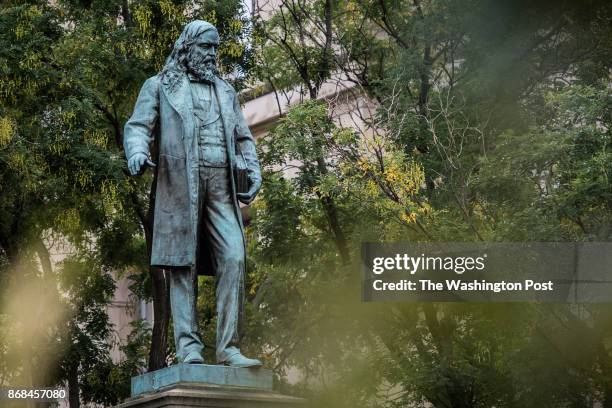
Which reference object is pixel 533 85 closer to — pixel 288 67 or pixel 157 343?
pixel 288 67

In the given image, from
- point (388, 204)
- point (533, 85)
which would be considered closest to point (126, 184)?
point (388, 204)

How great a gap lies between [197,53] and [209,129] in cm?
63

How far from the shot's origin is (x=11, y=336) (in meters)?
25.4

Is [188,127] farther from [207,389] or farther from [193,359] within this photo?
[207,389]

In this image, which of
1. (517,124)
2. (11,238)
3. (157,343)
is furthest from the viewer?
(11,238)

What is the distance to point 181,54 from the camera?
11.9m

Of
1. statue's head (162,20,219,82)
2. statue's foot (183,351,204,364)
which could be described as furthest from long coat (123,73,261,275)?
statue's foot (183,351,204,364)

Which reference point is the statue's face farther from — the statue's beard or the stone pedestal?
the stone pedestal

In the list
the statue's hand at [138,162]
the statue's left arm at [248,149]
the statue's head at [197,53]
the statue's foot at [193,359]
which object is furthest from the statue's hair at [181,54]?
the statue's foot at [193,359]

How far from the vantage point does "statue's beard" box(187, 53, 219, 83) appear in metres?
11.8

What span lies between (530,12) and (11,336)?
1042 centimetres

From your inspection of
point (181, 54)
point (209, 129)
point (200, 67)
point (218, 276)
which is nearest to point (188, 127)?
point (209, 129)

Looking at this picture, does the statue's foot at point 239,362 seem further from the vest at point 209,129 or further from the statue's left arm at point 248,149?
the vest at point 209,129

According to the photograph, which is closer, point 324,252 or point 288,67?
point 324,252
